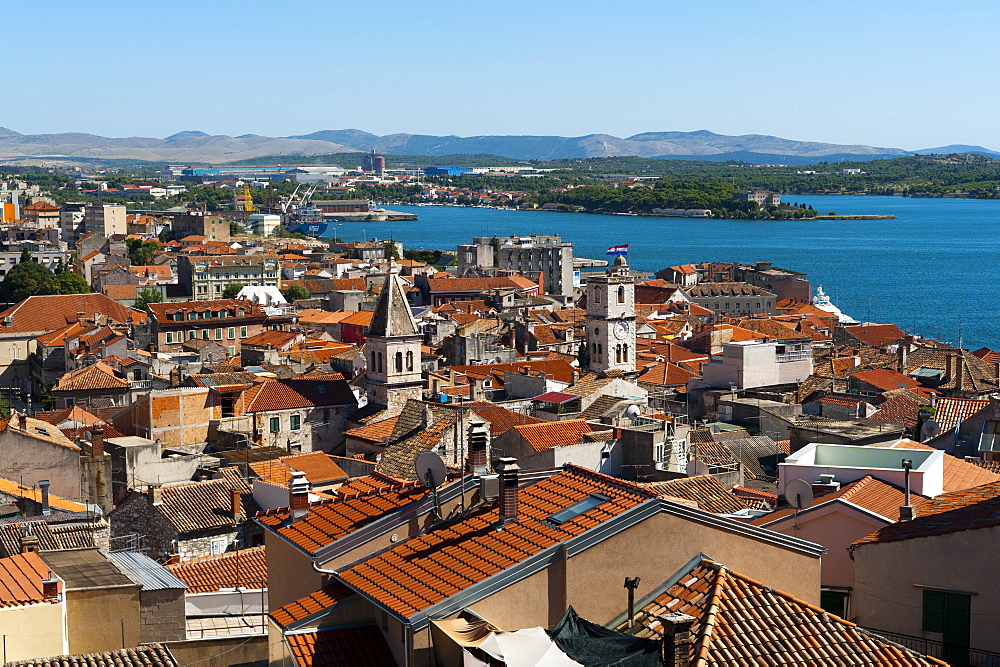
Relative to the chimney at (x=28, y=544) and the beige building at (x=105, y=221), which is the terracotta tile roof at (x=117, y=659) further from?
the beige building at (x=105, y=221)

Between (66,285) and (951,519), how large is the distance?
41.9 metres

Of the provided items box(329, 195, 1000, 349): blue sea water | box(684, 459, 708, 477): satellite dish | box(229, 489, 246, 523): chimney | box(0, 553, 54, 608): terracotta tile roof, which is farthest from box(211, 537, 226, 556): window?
box(329, 195, 1000, 349): blue sea water

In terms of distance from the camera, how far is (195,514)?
469 inches

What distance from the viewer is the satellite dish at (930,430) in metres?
14.0

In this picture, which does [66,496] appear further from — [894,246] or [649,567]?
[894,246]

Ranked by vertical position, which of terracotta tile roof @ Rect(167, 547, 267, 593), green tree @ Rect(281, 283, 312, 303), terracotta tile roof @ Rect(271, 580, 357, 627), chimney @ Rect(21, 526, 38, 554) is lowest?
green tree @ Rect(281, 283, 312, 303)

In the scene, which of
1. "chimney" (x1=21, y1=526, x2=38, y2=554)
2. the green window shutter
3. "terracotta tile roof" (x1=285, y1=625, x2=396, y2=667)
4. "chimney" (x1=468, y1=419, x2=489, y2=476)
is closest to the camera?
"terracotta tile roof" (x1=285, y1=625, x2=396, y2=667)

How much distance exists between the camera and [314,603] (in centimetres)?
567

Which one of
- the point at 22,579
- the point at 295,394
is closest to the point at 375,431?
the point at 295,394

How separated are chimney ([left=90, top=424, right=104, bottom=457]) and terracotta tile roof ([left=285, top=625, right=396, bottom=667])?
985 cm

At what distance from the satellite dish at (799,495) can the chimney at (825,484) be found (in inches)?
27.1

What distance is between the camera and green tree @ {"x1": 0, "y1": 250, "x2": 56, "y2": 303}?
43500 mm

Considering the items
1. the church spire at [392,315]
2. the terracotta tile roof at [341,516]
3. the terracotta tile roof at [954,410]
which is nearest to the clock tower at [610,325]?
the church spire at [392,315]

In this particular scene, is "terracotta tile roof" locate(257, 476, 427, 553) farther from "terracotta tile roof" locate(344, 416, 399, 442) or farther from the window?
"terracotta tile roof" locate(344, 416, 399, 442)
